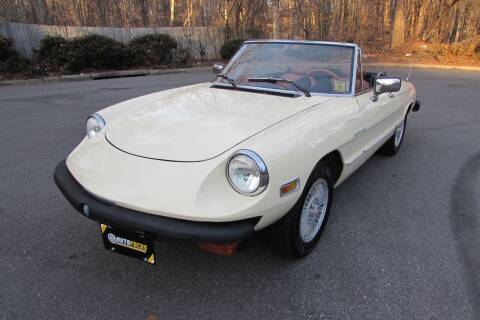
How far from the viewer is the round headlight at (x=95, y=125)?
2.76m

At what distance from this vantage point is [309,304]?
7.07 ft

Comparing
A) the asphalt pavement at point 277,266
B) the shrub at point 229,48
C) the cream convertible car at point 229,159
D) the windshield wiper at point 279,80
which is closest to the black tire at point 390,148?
the asphalt pavement at point 277,266

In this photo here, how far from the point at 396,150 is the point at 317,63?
205 centimetres

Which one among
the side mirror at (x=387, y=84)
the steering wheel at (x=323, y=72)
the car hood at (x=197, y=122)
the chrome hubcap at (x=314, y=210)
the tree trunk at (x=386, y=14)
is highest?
the tree trunk at (x=386, y=14)

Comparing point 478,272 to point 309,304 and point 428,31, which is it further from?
point 428,31

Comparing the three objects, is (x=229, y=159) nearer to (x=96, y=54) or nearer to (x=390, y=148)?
(x=390, y=148)

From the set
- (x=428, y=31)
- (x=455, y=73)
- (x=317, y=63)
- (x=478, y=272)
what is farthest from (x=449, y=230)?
(x=428, y=31)

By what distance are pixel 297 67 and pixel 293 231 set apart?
167cm

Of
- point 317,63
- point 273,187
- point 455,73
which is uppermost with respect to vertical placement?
point 317,63

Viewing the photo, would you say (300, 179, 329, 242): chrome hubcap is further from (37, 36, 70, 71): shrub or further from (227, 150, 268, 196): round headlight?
(37, 36, 70, 71): shrub

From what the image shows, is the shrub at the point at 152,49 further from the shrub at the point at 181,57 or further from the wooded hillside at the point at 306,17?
the wooded hillside at the point at 306,17

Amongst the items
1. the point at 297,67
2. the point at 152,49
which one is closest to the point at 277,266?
the point at 297,67

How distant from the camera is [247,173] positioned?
1992 mm

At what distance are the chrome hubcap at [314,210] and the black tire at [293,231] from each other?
5cm
